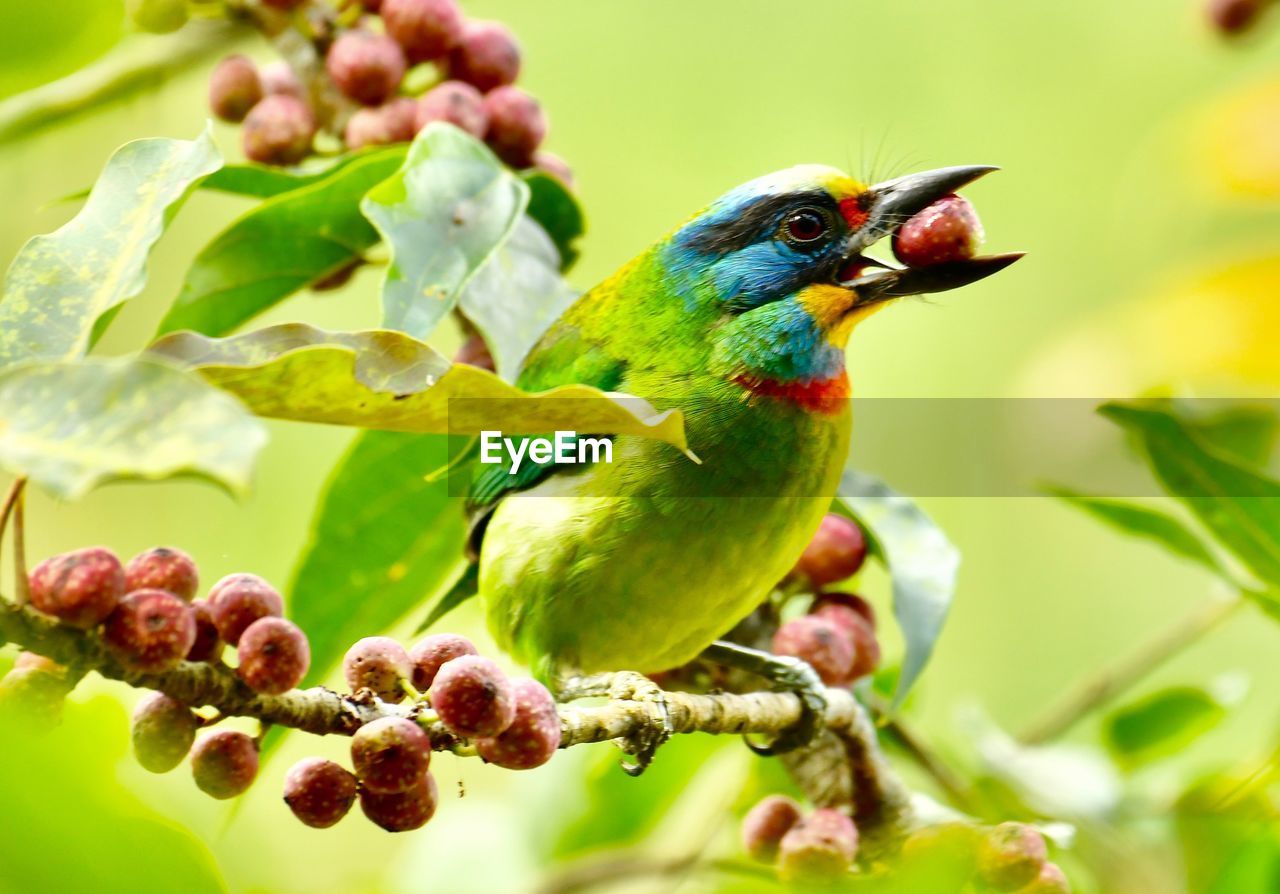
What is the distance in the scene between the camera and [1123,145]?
6.75m

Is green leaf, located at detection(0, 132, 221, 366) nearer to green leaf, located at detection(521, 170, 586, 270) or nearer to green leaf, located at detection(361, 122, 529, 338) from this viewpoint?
green leaf, located at detection(361, 122, 529, 338)

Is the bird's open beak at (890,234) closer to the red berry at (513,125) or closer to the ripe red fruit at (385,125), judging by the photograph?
the red berry at (513,125)

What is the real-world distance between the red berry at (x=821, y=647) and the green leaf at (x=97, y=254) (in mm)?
1117

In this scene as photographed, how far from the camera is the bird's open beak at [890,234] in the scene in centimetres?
225

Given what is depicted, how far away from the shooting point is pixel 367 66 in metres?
2.51

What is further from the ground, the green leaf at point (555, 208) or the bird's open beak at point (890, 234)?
the bird's open beak at point (890, 234)

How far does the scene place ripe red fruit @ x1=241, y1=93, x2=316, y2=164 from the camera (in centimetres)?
258

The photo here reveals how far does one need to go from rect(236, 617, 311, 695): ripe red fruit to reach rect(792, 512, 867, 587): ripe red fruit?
119 centimetres

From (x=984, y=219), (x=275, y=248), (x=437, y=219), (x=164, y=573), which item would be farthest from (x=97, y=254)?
(x=984, y=219)

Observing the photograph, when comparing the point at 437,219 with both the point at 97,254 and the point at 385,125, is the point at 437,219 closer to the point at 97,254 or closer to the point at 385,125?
the point at 385,125

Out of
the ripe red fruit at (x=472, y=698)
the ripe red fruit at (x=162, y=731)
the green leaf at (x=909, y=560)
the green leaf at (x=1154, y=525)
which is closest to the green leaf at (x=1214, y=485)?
the green leaf at (x=1154, y=525)

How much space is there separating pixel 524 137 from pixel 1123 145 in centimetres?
486

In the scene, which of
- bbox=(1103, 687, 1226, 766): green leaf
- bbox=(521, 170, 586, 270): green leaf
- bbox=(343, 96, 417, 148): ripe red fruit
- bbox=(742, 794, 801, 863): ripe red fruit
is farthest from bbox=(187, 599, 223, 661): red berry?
bbox=(1103, 687, 1226, 766): green leaf

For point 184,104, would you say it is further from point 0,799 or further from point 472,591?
point 0,799
